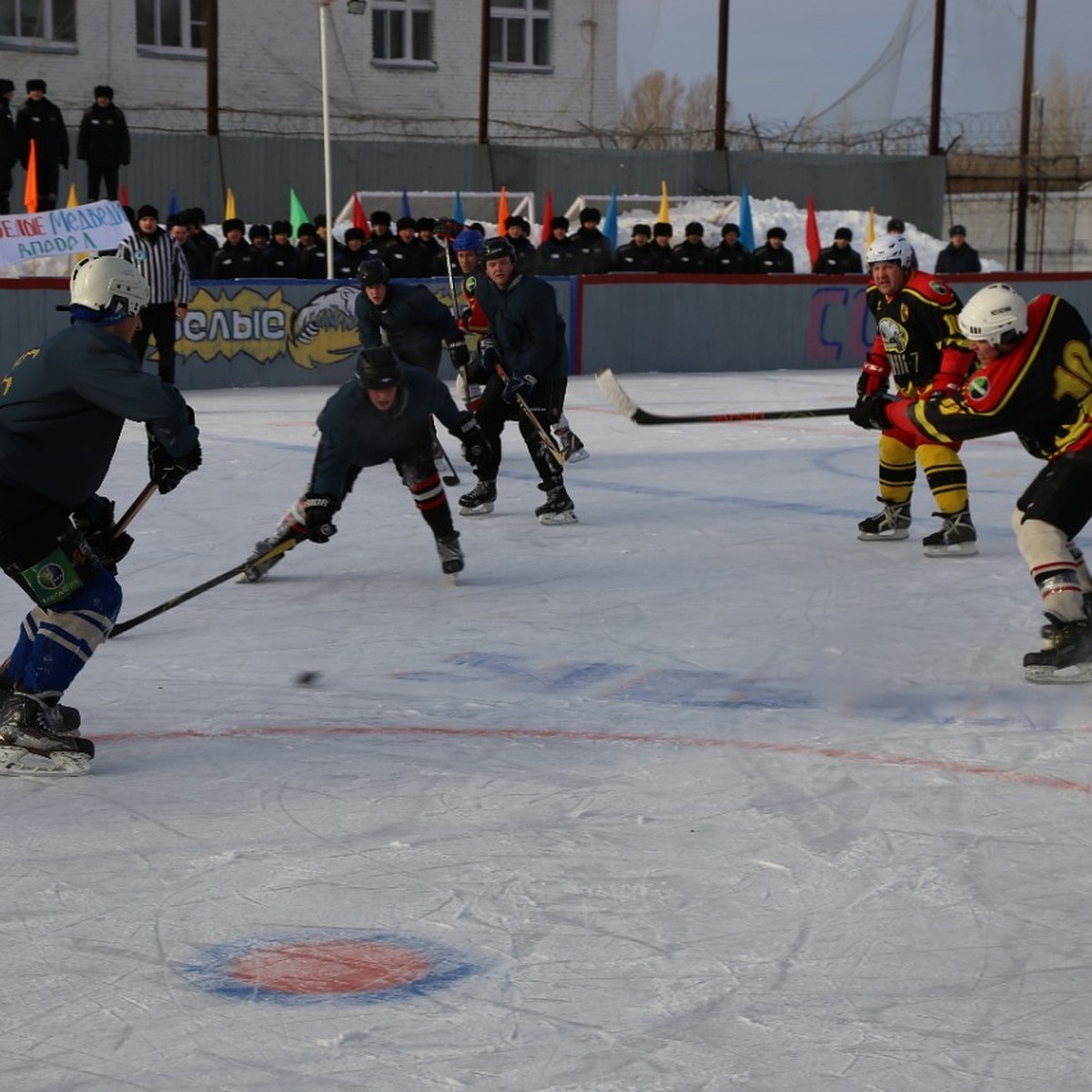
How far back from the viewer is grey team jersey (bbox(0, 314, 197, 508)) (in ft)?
13.7

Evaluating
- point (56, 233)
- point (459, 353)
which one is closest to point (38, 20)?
point (56, 233)

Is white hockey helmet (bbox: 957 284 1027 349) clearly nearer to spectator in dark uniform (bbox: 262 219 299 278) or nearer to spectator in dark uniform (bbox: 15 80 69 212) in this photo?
spectator in dark uniform (bbox: 262 219 299 278)

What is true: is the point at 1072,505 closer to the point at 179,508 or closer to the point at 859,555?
the point at 859,555

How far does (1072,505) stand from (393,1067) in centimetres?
346

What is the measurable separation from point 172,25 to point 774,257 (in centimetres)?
1212

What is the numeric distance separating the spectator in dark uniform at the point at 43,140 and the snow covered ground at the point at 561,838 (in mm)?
10359

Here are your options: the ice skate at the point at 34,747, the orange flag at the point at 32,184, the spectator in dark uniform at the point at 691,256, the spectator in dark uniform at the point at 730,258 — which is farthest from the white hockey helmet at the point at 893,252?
the orange flag at the point at 32,184

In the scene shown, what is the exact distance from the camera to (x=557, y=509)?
8336 millimetres

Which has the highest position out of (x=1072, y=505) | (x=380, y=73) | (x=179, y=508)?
(x=380, y=73)

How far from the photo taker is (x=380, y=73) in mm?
27000

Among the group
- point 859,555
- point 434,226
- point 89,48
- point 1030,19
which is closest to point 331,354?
point 434,226

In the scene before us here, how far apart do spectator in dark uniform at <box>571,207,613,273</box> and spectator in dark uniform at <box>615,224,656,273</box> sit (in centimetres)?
23

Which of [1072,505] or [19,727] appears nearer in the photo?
[19,727]

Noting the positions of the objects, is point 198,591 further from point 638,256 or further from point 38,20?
point 38,20
